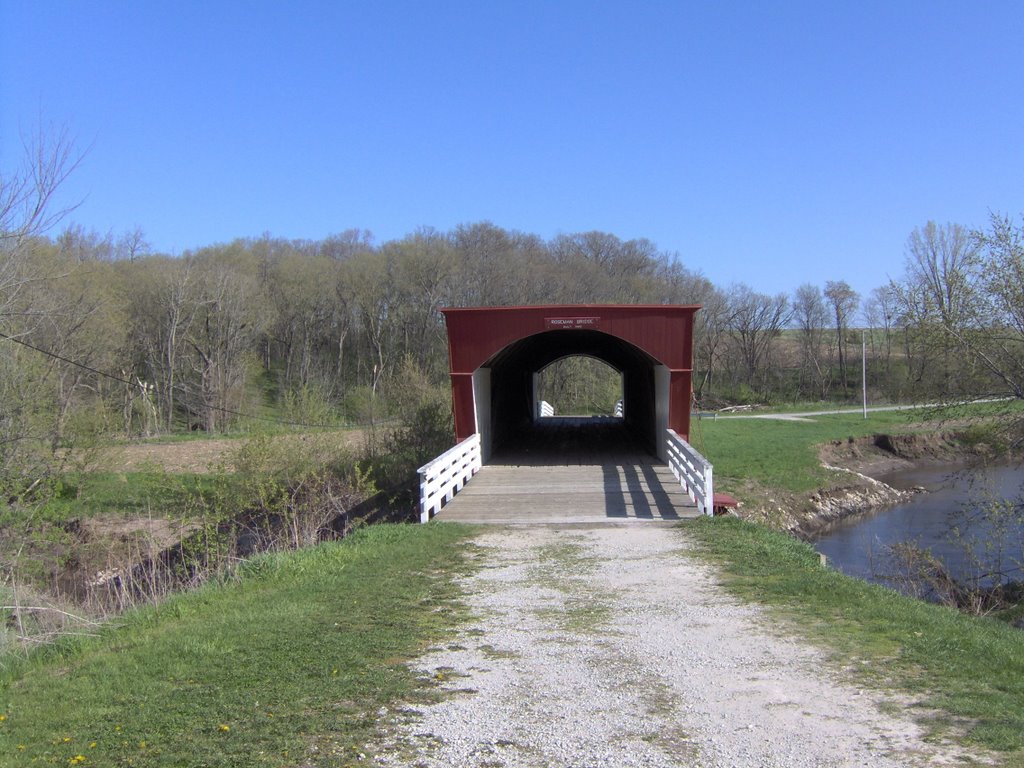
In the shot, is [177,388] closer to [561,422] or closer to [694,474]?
[561,422]

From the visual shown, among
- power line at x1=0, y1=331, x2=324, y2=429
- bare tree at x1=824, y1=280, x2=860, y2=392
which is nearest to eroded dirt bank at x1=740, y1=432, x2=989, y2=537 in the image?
power line at x1=0, y1=331, x2=324, y2=429

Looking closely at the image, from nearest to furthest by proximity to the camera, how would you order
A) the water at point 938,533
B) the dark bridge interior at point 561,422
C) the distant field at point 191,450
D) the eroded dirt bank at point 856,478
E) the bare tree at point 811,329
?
the water at point 938,533 → the distant field at point 191,450 → the eroded dirt bank at point 856,478 → the dark bridge interior at point 561,422 → the bare tree at point 811,329

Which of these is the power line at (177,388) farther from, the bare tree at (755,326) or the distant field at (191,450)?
the bare tree at (755,326)

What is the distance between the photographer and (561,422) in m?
33.9

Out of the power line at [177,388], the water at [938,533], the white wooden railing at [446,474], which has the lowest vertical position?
the water at [938,533]

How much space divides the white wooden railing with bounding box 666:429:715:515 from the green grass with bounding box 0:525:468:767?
196 inches

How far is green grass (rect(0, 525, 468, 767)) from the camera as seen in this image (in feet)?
15.4

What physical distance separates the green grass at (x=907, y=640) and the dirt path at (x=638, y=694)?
26cm

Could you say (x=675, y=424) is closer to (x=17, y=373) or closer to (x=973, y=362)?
(x=973, y=362)

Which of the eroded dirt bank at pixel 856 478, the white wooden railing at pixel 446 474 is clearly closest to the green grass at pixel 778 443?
the eroded dirt bank at pixel 856 478

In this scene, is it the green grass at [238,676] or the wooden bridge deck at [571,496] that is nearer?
the green grass at [238,676]

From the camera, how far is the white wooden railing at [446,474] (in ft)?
42.8

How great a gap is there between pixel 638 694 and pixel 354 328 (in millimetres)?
51642

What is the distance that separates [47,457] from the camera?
1571 cm
